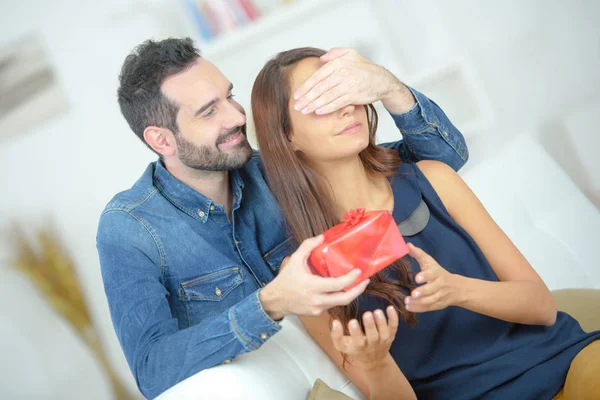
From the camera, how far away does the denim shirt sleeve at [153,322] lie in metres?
1.62

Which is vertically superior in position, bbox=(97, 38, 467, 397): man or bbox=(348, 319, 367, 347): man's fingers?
bbox=(97, 38, 467, 397): man

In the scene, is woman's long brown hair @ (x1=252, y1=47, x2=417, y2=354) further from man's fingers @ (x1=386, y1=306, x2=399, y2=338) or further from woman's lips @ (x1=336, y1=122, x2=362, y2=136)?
man's fingers @ (x1=386, y1=306, x2=399, y2=338)

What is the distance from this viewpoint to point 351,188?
1896mm

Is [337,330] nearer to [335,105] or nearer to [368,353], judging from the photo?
[368,353]

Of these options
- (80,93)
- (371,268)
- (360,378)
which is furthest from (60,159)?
(371,268)

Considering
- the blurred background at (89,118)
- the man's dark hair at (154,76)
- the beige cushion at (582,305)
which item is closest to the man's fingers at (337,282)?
the man's dark hair at (154,76)

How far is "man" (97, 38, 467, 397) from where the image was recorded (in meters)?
1.89

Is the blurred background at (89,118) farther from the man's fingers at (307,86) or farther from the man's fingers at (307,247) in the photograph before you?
the man's fingers at (307,247)

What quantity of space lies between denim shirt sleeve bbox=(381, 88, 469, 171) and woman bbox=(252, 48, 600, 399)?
0.54 feet

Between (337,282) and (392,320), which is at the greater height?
(337,282)

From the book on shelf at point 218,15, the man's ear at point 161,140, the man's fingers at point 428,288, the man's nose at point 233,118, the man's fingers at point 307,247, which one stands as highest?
the book on shelf at point 218,15

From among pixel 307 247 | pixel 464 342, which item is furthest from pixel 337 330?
pixel 464 342

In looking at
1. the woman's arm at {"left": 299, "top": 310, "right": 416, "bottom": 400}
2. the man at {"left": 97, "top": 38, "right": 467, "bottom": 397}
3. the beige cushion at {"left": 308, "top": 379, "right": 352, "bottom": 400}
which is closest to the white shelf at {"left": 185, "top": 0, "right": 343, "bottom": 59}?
the man at {"left": 97, "top": 38, "right": 467, "bottom": 397}

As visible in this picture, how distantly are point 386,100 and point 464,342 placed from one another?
2.49 ft
